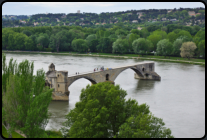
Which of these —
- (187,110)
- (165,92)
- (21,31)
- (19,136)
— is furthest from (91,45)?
(19,136)

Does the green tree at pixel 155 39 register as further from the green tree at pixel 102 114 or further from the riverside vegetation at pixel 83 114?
the riverside vegetation at pixel 83 114

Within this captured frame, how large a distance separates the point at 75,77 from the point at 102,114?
21588mm

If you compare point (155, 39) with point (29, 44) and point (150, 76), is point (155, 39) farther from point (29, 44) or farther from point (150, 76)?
point (150, 76)

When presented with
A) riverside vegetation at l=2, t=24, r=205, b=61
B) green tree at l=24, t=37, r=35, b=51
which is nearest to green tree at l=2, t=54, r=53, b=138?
riverside vegetation at l=2, t=24, r=205, b=61

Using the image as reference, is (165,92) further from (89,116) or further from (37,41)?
(37,41)

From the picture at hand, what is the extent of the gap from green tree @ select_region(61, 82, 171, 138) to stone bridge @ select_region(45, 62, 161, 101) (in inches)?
635

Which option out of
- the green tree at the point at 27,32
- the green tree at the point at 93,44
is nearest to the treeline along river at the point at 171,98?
the green tree at the point at 93,44

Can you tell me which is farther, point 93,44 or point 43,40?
point 43,40

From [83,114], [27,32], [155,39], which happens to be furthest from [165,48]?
[83,114]

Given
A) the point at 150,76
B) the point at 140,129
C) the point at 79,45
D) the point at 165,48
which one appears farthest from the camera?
the point at 79,45

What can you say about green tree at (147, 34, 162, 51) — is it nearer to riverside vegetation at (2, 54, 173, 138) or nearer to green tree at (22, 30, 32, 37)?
green tree at (22, 30, 32, 37)

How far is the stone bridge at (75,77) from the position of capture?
156 feet

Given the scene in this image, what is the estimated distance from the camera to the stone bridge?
156 ft

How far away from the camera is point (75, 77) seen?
49.5 m
